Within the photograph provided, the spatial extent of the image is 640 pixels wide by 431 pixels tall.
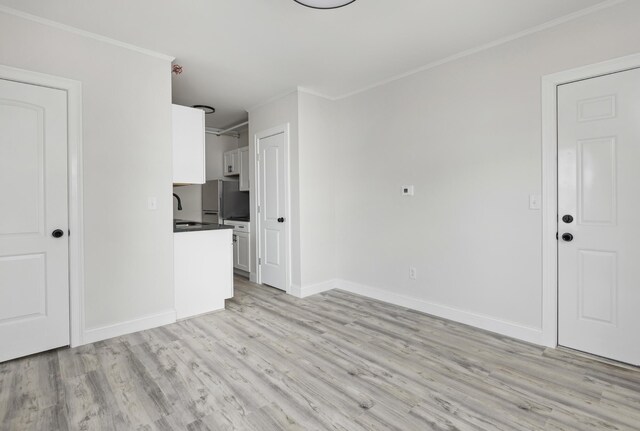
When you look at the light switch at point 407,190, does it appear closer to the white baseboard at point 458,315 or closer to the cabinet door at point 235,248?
the white baseboard at point 458,315

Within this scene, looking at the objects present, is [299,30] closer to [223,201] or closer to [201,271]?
[201,271]

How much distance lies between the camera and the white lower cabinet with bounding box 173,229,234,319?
3301 mm

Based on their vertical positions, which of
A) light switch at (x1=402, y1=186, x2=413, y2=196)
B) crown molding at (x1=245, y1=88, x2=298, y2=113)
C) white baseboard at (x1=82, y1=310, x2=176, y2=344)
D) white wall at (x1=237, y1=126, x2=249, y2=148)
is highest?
crown molding at (x1=245, y1=88, x2=298, y2=113)

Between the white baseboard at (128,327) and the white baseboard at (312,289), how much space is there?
1.46 meters

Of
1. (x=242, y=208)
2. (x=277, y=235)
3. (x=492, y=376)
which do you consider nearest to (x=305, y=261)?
(x=277, y=235)

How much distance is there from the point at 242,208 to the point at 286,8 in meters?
3.74

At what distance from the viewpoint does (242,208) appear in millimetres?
5672

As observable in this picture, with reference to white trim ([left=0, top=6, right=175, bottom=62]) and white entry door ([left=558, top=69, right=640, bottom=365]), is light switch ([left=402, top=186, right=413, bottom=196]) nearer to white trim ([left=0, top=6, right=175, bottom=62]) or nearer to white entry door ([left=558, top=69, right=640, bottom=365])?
white entry door ([left=558, top=69, right=640, bottom=365])

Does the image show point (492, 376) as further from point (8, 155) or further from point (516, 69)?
point (8, 155)

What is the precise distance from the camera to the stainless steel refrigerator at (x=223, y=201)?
17.7ft

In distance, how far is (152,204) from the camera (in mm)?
3053

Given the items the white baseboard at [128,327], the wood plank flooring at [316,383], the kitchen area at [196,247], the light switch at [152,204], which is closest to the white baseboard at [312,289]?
the kitchen area at [196,247]

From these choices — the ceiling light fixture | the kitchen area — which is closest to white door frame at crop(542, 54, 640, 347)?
the ceiling light fixture

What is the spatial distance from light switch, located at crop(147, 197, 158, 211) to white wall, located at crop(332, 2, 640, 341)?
92.1 inches
